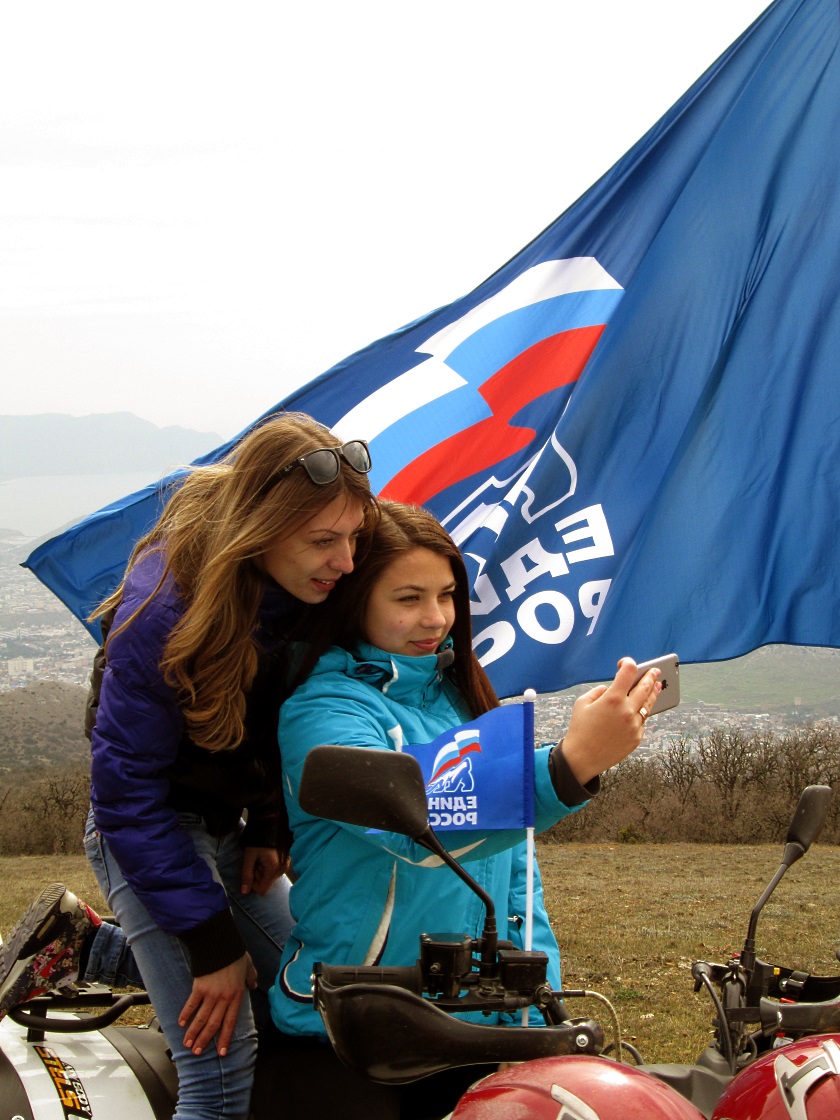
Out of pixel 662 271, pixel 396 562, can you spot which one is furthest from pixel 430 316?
pixel 396 562

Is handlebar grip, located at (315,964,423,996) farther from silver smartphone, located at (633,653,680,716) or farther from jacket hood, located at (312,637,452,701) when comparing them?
jacket hood, located at (312,637,452,701)

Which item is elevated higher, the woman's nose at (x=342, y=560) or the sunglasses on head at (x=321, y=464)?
the sunglasses on head at (x=321, y=464)

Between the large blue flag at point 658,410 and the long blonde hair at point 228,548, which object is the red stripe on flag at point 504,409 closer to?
the large blue flag at point 658,410

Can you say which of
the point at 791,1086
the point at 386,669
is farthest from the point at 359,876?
the point at 791,1086

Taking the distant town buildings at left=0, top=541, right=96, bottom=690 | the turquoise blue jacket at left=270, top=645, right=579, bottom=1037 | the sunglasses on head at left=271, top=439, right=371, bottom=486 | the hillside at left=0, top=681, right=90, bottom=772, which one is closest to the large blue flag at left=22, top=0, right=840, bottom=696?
the sunglasses on head at left=271, top=439, right=371, bottom=486

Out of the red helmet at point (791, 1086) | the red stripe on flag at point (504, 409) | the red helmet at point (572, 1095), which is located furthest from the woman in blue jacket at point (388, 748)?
the red stripe on flag at point (504, 409)

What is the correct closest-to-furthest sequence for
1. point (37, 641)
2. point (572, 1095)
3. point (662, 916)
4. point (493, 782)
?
point (572, 1095) < point (493, 782) < point (662, 916) < point (37, 641)

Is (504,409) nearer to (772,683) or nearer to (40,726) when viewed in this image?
(40,726)

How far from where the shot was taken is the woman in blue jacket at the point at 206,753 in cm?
267

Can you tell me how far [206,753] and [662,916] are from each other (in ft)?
20.3

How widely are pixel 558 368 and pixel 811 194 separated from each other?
1263 mm

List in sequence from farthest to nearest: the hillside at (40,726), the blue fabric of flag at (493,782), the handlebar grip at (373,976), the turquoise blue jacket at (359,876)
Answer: the hillside at (40,726) < the turquoise blue jacket at (359,876) < the blue fabric of flag at (493,782) < the handlebar grip at (373,976)

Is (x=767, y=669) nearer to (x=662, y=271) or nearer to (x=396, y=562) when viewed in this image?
(x=662, y=271)

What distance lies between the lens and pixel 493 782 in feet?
6.98
